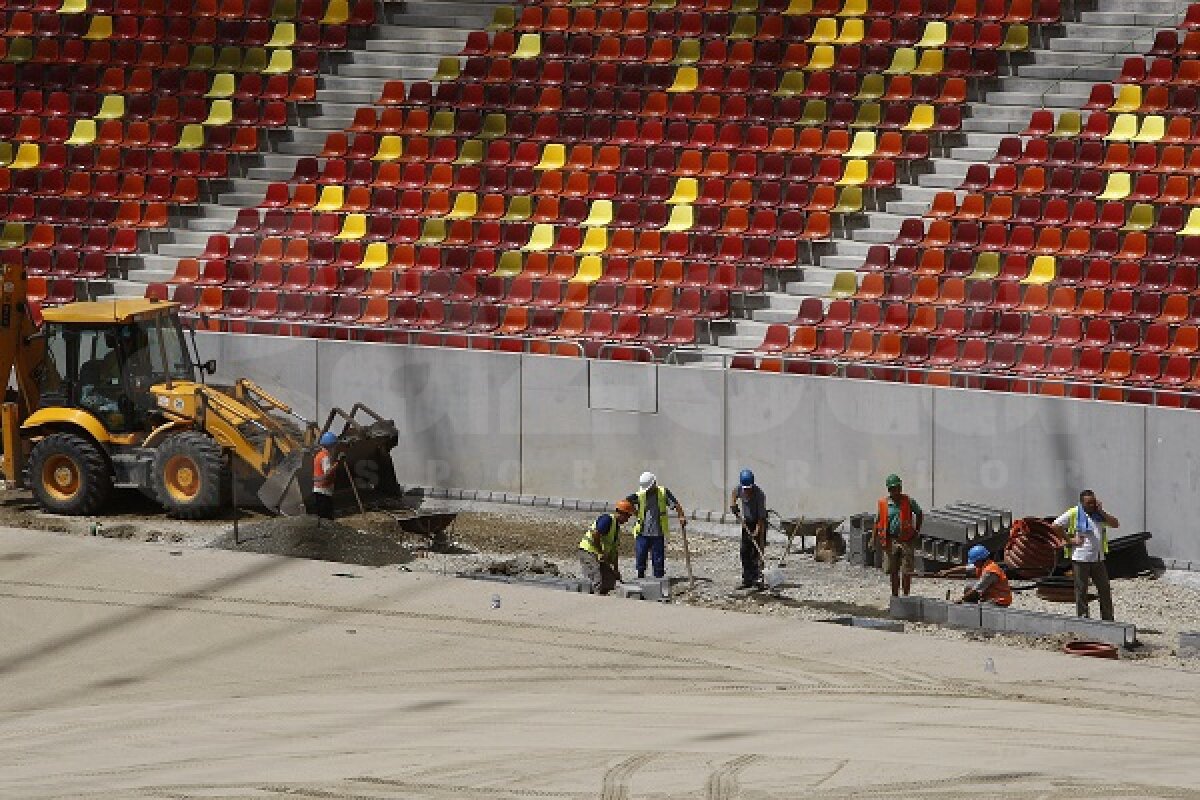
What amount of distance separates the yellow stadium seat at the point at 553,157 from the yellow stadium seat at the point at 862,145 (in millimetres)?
3768

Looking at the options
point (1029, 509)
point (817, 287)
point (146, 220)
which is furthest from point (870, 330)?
point (146, 220)

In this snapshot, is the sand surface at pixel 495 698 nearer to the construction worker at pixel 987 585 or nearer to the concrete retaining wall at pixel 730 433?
the construction worker at pixel 987 585

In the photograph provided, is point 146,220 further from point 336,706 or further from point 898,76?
point 336,706

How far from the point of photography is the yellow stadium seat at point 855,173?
3167cm

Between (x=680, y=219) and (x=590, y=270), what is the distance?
4.26 ft

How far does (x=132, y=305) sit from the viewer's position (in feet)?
91.6

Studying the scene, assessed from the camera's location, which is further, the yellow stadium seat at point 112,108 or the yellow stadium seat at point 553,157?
the yellow stadium seat at point 112,108

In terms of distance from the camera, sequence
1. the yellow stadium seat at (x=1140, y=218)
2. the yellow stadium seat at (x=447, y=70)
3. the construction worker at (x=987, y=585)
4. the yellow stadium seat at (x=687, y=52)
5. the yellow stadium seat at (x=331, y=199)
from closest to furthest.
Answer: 1. the construction worker at (x=987, y=585)
2. the yellow stadium seat at (x=1140, y=218)
3. the yellow stadium seat at (x=331, y=199)
4. the yellow stadium seat at (x=687, y=52)
5. the yellow stadium seat at (x=447, y=70)

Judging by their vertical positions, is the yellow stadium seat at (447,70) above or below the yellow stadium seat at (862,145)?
above

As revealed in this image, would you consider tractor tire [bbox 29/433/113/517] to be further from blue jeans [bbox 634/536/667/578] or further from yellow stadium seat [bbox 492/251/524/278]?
blue jeans [bbox 634/536/667/578]

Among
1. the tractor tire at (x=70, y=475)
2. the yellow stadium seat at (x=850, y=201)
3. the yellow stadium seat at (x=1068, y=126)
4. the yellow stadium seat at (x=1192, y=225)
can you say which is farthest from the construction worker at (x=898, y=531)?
the tractor tire at (x=70, y=475)

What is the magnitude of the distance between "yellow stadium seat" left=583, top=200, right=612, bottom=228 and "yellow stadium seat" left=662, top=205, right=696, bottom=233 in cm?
78

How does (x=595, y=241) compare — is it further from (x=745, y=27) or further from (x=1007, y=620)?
(x=1007, y=620)

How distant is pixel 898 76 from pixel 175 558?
12152 millimetres
